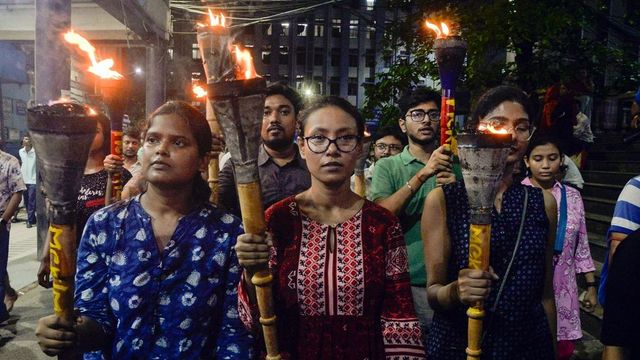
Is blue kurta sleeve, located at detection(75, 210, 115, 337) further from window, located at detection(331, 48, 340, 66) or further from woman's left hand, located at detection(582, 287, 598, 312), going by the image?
window, located at detection(331, 48, 340, 66)

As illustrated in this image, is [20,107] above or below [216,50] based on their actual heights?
above

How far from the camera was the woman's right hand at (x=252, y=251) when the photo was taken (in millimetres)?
1738

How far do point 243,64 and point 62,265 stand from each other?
105cm

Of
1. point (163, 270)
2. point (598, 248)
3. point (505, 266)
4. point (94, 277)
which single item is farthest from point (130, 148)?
point (598, 248)

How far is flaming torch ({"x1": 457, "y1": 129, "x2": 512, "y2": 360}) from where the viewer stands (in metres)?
1.83

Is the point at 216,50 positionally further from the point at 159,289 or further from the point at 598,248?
the point at 598,248

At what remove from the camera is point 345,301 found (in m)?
2.05

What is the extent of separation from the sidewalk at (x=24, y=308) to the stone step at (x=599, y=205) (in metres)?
8.36

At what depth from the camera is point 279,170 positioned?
3.52 metres

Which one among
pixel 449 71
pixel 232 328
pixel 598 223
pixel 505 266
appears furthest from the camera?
pixel 598 223

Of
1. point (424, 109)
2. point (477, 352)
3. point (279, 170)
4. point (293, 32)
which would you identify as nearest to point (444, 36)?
point (424, 109)

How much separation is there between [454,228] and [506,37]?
529 centimetres

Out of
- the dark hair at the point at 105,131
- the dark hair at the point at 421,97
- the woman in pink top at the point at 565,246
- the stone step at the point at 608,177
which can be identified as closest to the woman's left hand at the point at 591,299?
the woman in pink top at the point at 565,246

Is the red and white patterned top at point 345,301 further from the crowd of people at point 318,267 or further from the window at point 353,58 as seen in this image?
the window at point 353,58
